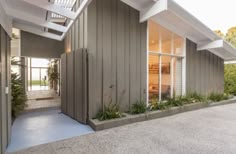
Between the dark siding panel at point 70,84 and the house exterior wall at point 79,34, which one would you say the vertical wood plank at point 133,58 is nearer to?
the house exterior wall at point 79,34

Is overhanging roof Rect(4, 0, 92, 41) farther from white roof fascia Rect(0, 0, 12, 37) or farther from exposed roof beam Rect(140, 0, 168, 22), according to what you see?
exposed roof beam Rect(140, 0, 168, 22)

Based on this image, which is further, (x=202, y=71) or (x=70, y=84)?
(x=202, y=71)

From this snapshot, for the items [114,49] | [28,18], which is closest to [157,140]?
[114,49]

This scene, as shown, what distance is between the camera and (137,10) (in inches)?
215

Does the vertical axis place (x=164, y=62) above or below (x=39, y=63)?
below

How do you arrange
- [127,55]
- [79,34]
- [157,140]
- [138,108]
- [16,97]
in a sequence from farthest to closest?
1. [127,55]
2. [138,108]
3. [79,34]
4. [16,97]
5. [157,140]

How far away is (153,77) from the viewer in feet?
20.1

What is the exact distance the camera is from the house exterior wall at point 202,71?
7116 millimetres

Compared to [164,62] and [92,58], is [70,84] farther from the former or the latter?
[164,62]

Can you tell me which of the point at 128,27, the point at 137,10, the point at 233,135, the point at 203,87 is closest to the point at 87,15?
the point at 128,27

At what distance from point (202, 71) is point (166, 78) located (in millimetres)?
2413

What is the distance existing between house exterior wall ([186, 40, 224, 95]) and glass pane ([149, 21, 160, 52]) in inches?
69.8

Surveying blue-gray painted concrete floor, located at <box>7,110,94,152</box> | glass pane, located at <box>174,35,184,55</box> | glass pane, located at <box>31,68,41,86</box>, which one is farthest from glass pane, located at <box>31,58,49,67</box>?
glass pane, located at <box>174,35,184,55</box>

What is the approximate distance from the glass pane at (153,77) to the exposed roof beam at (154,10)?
1.51 metres
